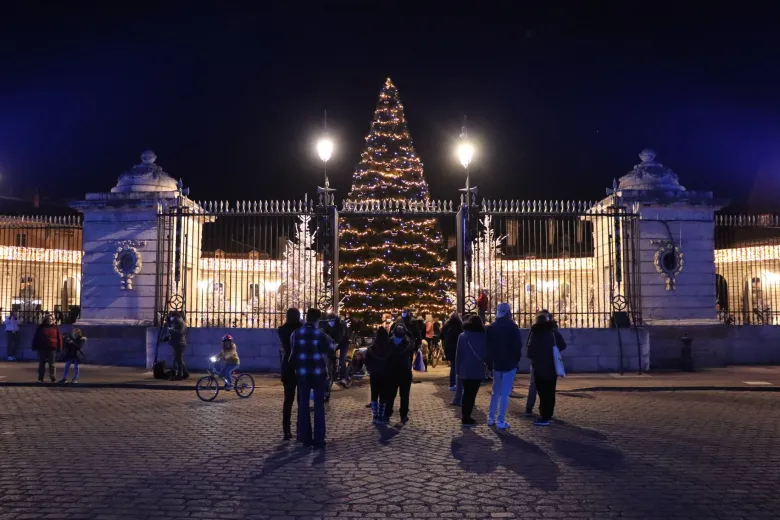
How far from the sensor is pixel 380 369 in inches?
403

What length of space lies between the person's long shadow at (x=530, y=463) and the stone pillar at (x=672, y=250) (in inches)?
425

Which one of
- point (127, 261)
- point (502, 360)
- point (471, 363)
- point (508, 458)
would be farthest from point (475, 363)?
point (127, 261)

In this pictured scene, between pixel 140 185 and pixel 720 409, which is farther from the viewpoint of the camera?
pixel 140 185

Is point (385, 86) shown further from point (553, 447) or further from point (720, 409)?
point (553, 447)

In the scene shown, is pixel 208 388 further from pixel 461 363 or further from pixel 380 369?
pixel 461 363

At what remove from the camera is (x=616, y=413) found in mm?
10828

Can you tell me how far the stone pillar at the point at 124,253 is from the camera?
1794 cm

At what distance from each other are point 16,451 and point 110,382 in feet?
24.1

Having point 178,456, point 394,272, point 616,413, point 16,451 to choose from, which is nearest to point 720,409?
point 616,413

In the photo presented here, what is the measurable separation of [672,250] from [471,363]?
10624 millimetres

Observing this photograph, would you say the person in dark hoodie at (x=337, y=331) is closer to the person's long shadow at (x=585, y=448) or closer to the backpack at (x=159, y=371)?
the backpack at (x=159, y=371)

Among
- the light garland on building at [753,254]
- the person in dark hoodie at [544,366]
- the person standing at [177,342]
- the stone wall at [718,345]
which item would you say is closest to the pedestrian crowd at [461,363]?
the person in dark hoodie at [544,366]

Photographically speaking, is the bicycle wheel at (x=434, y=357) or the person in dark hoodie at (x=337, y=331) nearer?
the person in dark hoodie at (x=337, y=331)

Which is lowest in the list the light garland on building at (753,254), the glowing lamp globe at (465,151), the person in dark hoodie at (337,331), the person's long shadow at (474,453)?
the person's long shadow at (474,453)
